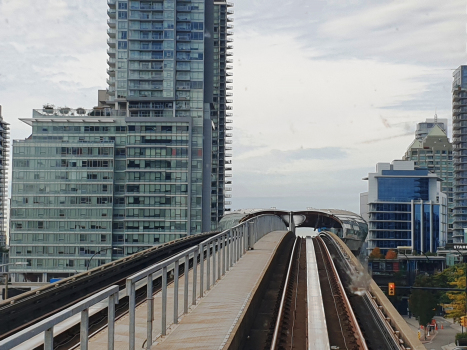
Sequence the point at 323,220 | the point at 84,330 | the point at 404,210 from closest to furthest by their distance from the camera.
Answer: the point at 84,330, the point at 323,220, the point at 404,210

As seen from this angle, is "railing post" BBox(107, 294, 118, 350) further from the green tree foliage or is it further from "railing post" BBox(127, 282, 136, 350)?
the green tree foliage

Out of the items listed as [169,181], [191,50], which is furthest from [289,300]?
[191,50]

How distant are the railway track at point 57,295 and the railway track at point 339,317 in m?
6.96

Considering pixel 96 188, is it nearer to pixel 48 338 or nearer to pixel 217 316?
pixel 217 316

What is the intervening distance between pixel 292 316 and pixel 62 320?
10.8m

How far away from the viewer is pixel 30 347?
263 inches

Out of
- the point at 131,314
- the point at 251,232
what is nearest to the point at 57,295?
the point at 131,314

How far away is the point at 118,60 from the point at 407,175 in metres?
75.7

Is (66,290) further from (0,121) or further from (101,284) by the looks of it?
(0,121)


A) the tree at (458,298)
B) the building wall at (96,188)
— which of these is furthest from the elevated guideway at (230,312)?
the building wall at (96,188)

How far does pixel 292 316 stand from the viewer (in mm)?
16516

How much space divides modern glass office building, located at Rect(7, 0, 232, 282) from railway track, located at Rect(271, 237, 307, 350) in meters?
91.4

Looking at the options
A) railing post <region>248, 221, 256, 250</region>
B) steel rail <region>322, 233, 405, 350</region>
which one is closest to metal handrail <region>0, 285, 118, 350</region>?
steel rail <region>322, 233, 405, 350</region>

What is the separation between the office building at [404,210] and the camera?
144875 mm
